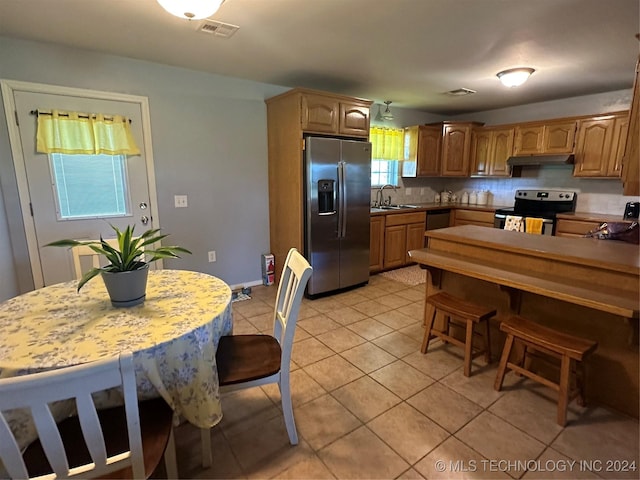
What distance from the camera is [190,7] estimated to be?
1635mm

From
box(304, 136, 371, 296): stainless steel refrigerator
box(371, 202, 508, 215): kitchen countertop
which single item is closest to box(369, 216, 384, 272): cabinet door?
box(371, 202, 508, 215): kitchen countertop

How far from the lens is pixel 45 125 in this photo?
262 centimetres

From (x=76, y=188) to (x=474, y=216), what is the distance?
195 inches

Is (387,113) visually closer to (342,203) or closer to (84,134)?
(342,203)

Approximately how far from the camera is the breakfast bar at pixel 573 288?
1776 millimetres

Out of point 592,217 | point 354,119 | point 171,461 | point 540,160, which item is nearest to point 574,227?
point 592,217

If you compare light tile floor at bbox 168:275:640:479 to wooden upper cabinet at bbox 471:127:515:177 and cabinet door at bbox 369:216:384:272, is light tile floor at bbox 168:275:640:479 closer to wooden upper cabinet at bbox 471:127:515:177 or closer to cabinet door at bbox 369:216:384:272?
cabinet door at bbox 369:216:384:272

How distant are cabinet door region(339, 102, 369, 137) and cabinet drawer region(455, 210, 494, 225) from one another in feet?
7.43

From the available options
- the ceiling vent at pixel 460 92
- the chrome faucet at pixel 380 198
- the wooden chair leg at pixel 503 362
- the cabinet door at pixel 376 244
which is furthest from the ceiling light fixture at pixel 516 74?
the wooden chair leg at pixel 503 362

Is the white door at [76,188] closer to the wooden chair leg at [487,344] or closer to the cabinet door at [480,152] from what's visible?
the wooden chair leg at [487,344]

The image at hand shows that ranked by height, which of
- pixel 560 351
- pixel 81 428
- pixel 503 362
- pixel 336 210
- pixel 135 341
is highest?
pixel 336 210

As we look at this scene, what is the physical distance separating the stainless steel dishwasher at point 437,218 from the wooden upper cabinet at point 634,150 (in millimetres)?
3084

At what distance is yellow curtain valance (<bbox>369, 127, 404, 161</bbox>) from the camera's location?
4836mm

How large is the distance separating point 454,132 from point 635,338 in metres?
3.98
